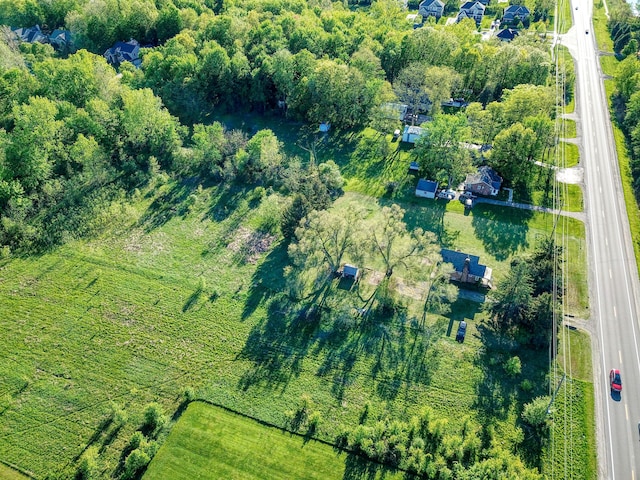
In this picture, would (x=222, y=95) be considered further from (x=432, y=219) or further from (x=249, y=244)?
(x=432, y=219)

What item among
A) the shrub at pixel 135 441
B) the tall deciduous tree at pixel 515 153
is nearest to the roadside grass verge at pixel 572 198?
the tall deciduous tree at pixel 515 153

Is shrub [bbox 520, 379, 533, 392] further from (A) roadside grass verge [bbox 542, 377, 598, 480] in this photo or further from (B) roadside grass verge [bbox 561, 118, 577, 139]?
(B) roadside grass verge [bbox 561, 118, 577, 139]

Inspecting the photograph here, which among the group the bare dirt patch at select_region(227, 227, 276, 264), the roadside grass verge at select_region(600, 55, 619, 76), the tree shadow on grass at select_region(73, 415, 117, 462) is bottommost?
the tree shadow on grass at select_region(73, 415, 117, 462)

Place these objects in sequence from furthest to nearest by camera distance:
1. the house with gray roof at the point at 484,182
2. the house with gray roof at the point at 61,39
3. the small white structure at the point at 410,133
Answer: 1. the house with gray roof at the point at 61,39
2. the small white structure at the point at 410,133
3. the house with gray roof at the point at 484,182

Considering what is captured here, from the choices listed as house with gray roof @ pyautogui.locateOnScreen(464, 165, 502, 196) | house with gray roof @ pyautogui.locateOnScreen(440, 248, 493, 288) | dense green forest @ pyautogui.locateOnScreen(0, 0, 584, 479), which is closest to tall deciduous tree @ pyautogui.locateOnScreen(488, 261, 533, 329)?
dense green forest @ pyautogui.locateOnScreen(0, 0, 584, 479)

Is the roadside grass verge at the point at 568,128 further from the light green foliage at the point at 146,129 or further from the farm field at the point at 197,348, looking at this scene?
the light green foliage at the point at 146,129

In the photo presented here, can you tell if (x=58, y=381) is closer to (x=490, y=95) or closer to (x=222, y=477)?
(x=222, y=477)

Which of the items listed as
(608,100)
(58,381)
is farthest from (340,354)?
(608,100)
